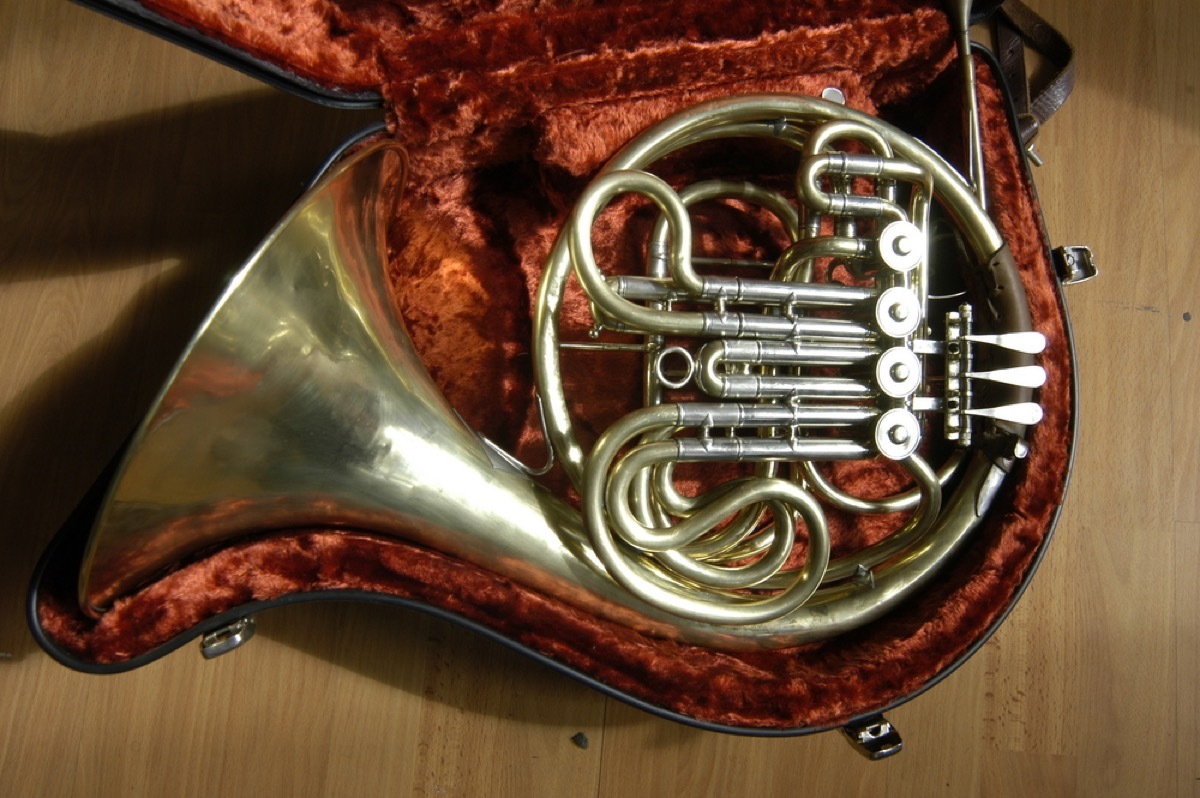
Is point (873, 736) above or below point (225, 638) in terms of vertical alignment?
below

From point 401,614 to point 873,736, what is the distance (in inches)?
27.3

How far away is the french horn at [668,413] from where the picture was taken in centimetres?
75

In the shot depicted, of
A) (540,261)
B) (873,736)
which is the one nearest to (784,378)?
(540,261)

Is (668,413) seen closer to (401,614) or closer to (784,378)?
(784,378)

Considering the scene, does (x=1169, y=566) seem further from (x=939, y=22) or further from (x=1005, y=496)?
(x=939, y=22)

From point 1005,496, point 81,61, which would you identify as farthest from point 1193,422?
point 81,61

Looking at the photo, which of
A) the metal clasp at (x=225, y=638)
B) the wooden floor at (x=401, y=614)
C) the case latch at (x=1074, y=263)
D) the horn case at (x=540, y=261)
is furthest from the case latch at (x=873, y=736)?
the metal clasp at (x=225, y=638)

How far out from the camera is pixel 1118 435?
125 centimetres

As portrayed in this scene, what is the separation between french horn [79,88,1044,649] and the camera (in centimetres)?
75

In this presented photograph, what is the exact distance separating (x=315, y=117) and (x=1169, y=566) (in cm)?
159

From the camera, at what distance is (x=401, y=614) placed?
1.14 m

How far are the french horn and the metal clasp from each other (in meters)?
0.11

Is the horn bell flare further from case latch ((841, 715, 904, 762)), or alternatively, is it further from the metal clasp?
case latch ((841, 715, 904, 762))

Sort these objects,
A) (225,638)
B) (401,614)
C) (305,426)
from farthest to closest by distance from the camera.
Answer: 1. (401,614)
2. (225,638)
3. (305,426)
